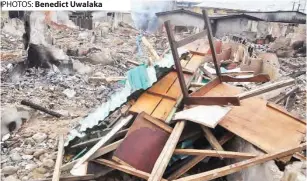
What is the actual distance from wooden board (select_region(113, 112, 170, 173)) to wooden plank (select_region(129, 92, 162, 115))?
0.34 metres

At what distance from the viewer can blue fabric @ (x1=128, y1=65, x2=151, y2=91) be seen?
3.98 metres

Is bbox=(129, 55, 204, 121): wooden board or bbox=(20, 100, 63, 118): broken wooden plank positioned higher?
bbox=(129, 55, 204, 121): wooden board

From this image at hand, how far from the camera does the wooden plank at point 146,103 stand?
12.6 feet

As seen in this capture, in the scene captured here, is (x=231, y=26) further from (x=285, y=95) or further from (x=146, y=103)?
(x=146, y=103)

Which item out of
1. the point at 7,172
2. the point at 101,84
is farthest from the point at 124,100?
the point at 101,84

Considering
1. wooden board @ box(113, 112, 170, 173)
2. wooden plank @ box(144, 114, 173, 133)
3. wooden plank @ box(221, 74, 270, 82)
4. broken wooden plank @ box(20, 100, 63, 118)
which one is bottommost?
broken wooden plank @ box(20, 100, 63, 118)

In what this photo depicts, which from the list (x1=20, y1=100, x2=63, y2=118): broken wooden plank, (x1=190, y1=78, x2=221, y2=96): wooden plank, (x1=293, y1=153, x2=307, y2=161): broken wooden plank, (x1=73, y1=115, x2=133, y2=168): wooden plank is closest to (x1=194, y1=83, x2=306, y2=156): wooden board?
(x1=293, y1=153, x2=307, y2=161): broken wooden plank

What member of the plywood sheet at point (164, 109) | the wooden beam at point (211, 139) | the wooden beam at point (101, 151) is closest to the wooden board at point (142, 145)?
the wooden beam at point (101, 151)

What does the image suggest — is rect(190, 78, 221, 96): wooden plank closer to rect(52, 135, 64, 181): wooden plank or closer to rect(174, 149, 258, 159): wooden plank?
rect(174, 149, 258, 159): wooden plank

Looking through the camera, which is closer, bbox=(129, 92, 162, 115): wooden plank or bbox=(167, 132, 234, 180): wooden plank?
bbox=(167, 132, 234, 180): wooden plank

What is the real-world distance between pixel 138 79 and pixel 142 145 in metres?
1.02

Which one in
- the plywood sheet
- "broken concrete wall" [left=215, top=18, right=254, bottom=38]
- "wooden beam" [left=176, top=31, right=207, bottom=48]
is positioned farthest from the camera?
"broken concrete wall" [left=215, top=18, right=254, bottom=38]

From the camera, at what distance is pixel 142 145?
333 cm

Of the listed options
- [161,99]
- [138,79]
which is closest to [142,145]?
[161,99]
